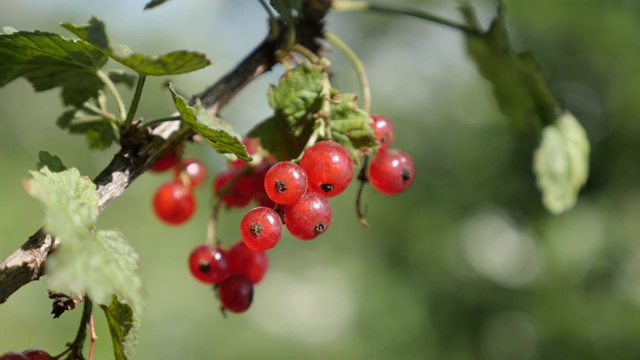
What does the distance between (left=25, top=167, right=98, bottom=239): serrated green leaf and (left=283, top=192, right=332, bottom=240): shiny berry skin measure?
0.27m

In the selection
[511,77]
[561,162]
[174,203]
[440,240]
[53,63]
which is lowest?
[440,240]

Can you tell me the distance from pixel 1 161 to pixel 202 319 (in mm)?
3502

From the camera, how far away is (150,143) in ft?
3.35

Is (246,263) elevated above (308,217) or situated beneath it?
situated beneath

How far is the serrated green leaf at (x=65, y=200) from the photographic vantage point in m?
0.75

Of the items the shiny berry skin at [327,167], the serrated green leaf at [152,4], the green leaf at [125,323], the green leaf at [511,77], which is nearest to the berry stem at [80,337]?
the green leaf at [125,323]

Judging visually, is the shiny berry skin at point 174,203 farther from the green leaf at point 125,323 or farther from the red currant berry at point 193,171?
the green leaf at point 125,323

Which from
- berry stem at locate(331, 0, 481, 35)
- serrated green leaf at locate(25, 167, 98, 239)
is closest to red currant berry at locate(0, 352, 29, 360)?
serrated green leaf at locate(25, 167, 98, 239)

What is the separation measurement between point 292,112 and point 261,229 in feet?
0.89

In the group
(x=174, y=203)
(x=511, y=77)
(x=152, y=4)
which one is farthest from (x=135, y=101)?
(x=511, y=77)

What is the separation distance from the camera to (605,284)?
7.52 meters

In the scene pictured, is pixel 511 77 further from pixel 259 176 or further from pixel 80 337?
pixel 80 337

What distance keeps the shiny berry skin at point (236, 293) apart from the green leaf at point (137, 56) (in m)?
0.48

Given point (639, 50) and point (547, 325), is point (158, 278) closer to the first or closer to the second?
point (547, 325)
